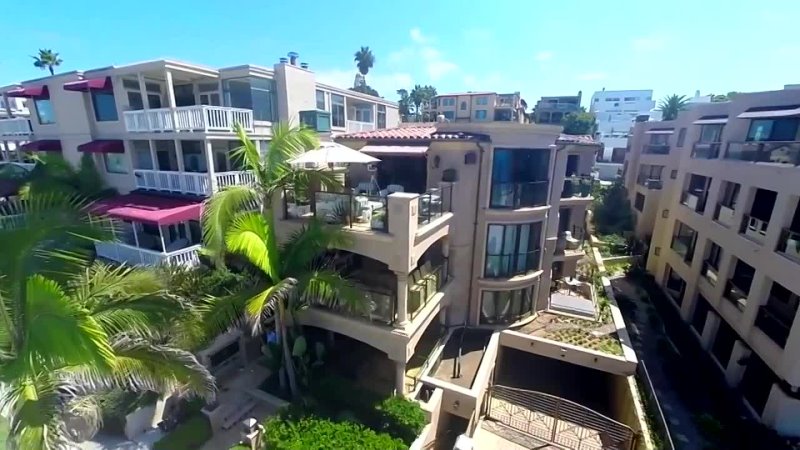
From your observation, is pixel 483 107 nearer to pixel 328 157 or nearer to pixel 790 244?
pixel 790 244

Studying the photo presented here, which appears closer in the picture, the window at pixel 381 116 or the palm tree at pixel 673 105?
the window at pixel 381 116

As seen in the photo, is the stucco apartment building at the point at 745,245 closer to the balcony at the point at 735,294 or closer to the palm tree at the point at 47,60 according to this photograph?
the balcony at the point at 735,294

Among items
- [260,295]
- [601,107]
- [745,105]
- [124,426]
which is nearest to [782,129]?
[745,105]

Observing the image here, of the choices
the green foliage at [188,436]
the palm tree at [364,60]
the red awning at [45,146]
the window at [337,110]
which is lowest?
the green foliage at [188,436]

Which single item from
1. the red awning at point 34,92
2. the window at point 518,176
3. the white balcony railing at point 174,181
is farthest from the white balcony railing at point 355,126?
the red awning at point 34,92

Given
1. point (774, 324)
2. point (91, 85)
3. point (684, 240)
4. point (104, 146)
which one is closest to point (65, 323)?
point (104, 146)

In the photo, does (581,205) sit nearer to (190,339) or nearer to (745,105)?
(745,105)

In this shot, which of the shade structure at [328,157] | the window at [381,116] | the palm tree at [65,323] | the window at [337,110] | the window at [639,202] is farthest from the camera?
the window at [639,202]
